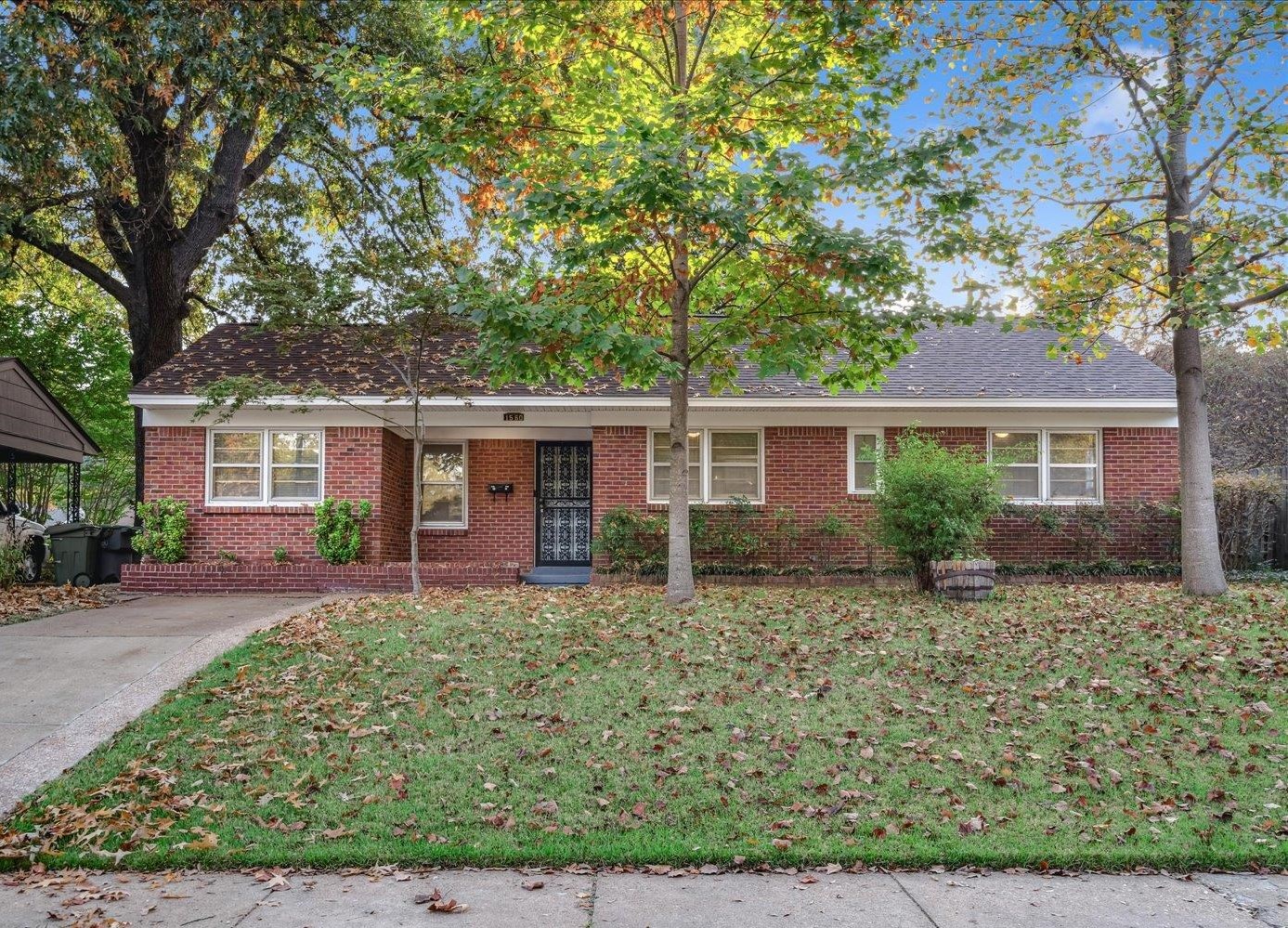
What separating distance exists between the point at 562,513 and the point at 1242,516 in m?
11.7

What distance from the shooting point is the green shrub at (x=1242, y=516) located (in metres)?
15.4

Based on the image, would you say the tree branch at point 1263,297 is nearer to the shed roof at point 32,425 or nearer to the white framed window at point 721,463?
the white framed window at point 721,463

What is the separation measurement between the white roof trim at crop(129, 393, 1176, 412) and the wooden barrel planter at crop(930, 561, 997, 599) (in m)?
4.22

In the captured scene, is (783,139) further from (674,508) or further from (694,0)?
(674,508)

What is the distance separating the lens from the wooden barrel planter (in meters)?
11.7

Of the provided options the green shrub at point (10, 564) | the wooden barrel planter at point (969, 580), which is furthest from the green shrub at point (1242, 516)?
the green shrub at point (10, 564)

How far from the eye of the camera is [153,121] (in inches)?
663

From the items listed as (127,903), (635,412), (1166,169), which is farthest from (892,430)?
(127,903)

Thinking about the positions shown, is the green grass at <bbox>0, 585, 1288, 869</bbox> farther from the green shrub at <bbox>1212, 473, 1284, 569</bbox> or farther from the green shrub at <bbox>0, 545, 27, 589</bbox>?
the green shrub at <bbox>0, 545, 27, 589</bbox>

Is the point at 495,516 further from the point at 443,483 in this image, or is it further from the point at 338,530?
the point at 338,530

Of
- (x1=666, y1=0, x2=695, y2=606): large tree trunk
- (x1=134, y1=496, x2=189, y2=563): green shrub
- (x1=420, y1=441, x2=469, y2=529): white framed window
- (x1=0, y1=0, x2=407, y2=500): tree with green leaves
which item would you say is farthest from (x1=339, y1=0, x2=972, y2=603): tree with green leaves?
(x1=134, y1=496, x2=189, y2=563): green shrub

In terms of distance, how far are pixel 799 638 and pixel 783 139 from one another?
602cm

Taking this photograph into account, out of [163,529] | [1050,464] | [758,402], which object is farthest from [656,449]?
[163,529]

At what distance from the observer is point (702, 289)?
37.5 feet
